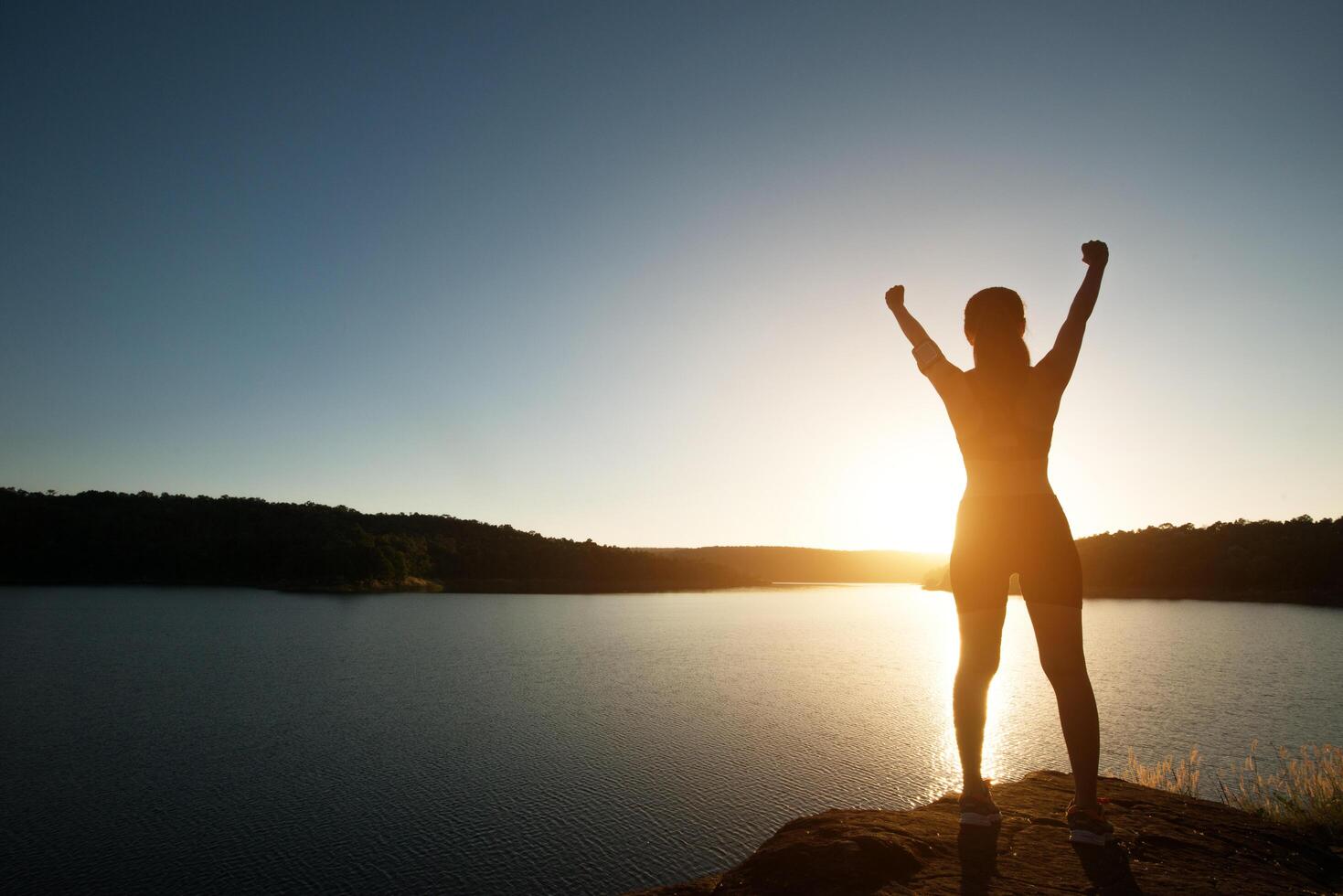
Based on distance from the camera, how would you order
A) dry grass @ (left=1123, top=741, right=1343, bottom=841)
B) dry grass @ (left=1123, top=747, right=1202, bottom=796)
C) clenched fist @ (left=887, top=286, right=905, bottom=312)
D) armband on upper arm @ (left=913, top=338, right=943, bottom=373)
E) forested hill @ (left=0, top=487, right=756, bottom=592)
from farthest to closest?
forested hill @ (left=0, top=487, right=756, bottom=592) < dry grass @ (left=1123, top=747, right=1202, bottom=796) < dry grass @ (left=1123, top=741, right=1343, bottom=841) < clenched fist @ (left=887, top=286, right=905, bottom=312) < armband on upper arm @ (left=913, top=338, right=943, bottom=373)

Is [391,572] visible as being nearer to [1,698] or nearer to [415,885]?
[1,698]

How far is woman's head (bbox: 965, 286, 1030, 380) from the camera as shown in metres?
3.12

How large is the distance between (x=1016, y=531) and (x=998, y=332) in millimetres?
940

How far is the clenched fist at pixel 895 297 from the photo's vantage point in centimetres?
349

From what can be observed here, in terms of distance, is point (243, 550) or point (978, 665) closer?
point (978, 665)

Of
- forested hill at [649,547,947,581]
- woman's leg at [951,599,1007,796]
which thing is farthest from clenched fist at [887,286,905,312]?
forested hill at [649,547,947,581]

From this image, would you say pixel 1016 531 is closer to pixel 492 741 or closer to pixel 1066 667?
pixel 1066 667

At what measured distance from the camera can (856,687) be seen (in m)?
19.6

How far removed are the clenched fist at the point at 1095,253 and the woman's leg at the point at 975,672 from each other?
1641 millimetres

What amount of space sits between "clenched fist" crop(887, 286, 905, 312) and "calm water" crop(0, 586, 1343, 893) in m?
5.92

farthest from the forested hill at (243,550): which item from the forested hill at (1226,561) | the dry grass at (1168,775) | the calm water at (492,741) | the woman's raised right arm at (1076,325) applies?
the woman's raised right arm at (1076,325)

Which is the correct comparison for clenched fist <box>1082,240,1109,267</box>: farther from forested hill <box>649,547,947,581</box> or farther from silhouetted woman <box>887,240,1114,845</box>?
Result: forested hill <box>649,547,947,581</box>

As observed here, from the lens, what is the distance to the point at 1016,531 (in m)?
2.93

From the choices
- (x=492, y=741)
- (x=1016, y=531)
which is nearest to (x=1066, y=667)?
(x=1016, y=531)
